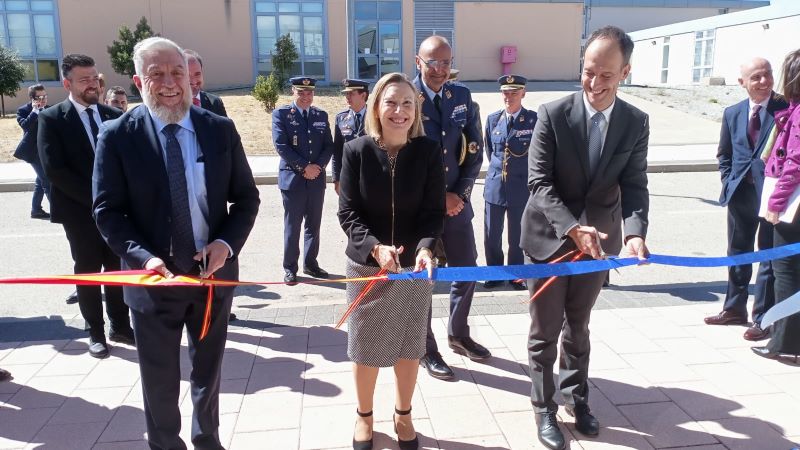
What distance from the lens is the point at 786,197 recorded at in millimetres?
3750

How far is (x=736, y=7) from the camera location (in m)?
43.7

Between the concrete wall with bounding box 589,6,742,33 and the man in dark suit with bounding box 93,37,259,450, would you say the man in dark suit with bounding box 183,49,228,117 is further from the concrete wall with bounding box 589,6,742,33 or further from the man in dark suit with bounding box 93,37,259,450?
the concrete wall with bounding box 589,6,742,33

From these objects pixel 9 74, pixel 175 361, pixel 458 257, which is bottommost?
pixel 175 361

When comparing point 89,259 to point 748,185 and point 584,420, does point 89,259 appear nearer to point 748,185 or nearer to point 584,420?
point 584,420

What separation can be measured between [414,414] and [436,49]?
2224 millimetres

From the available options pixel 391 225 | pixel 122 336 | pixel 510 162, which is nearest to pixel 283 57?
pixel 510 162

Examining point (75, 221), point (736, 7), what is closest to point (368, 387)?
point (75, 221)

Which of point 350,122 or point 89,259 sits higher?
point 350,122

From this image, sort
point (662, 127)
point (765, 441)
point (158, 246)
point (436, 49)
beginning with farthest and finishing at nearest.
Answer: point (662, 127) → point (436, 49) → point (765, 441) → point (158, 246)

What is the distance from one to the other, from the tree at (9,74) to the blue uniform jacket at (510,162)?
23049mm

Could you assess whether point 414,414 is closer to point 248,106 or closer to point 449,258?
point 449,258

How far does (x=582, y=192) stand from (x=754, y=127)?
2431mm

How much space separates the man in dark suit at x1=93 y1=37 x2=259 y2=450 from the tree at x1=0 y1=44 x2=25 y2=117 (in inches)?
964

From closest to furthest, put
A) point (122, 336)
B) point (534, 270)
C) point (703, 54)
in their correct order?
point (534, 270)
point (122, 336)
point (703, 54)
